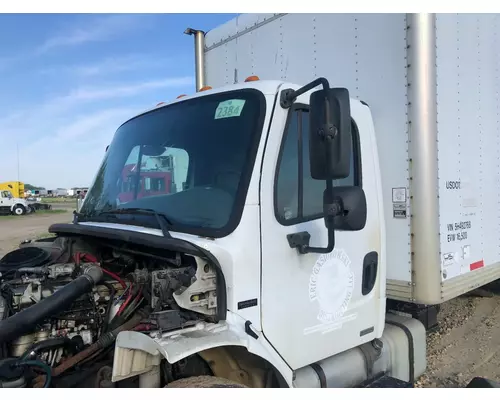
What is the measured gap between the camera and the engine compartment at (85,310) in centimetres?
225

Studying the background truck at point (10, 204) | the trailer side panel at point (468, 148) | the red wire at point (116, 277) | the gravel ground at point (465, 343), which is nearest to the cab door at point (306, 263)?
the trailer side panel at point (468, 148)

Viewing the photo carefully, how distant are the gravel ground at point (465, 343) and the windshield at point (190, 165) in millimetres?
2728

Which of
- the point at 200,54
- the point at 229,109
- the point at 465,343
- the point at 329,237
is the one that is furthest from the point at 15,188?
the point at 329,237

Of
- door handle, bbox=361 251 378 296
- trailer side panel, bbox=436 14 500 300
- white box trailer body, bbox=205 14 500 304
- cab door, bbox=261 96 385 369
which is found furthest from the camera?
trailer side panel, bbox=436 14 500 300

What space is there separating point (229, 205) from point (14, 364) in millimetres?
1275

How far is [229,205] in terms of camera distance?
8.09 feet

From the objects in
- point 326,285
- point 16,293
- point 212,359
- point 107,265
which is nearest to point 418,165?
point 326,285

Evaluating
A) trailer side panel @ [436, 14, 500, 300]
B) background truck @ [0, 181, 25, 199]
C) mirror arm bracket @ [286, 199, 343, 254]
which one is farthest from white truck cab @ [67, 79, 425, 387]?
background truck @ [0, 181, 25, 199]

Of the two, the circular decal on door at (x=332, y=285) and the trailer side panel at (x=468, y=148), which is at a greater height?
the trailer side panel at (x=468, y=148)

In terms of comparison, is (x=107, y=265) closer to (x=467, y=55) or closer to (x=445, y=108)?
(x=445, y=108)

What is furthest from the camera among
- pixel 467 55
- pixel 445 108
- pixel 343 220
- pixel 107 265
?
pixel 467 55

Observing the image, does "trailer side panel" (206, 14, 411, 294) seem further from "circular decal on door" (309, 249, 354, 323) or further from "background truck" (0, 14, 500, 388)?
"circular decal on door" (309, 249, 354, 323)

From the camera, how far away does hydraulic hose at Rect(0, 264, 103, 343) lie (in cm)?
216

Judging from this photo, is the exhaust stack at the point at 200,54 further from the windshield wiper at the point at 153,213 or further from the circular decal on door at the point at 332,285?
the circular decal on door at the point at 332,285
